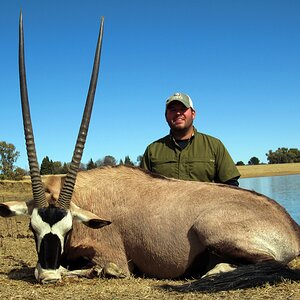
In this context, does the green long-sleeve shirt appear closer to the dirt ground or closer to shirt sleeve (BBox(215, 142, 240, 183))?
shirt sleeve (BBox(215, 142, 240, 183))

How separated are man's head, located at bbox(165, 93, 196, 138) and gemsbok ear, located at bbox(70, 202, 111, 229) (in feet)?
8.48

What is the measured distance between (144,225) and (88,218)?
2.27 feet

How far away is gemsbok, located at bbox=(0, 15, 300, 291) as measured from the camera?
537cm

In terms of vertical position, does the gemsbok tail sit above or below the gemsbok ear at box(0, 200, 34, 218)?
below

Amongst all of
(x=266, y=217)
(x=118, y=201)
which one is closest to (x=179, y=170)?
(x=118, y=201)

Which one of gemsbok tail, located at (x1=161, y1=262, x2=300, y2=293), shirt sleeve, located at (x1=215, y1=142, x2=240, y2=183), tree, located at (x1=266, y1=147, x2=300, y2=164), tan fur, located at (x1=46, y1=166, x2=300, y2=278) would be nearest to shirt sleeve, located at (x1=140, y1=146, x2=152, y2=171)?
shirt sleeve, located at (x1=215, y1=142, x2=240, y2=183)

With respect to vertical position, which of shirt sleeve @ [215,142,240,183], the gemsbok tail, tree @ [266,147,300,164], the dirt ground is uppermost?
tree @ [266,147,300,164]

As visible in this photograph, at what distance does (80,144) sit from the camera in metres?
5.91

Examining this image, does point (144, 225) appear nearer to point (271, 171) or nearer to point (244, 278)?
point (244, 278)

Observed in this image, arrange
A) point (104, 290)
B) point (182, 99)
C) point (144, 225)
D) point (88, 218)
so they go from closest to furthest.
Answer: point (104, 290), point (88, 218), point (144, 225), point (182, 99)

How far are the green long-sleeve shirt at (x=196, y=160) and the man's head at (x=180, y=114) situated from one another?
0.16m

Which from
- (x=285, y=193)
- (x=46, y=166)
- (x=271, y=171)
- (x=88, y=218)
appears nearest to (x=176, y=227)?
(x=88, y=218)

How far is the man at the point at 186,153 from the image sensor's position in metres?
7.61

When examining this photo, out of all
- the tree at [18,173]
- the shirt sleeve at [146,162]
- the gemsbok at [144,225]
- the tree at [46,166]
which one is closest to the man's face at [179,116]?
the shirt sleeve at [146,162]
